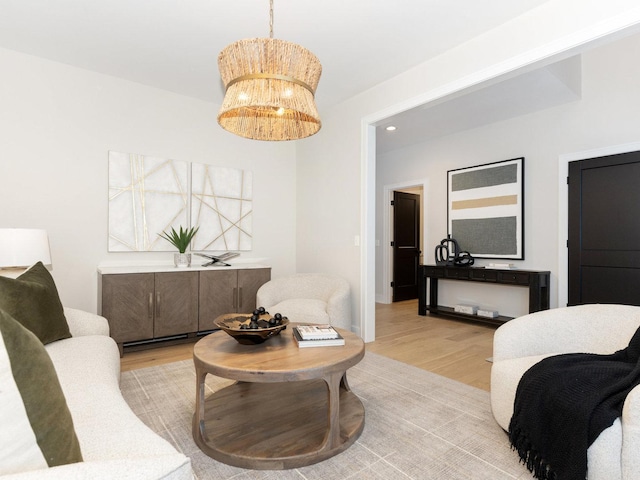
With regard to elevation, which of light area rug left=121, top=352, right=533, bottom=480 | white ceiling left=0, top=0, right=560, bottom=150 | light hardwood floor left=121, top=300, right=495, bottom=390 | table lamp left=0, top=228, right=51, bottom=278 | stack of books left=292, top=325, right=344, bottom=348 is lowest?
light hardwood floor left=121, top=300, right=495, bottom=390

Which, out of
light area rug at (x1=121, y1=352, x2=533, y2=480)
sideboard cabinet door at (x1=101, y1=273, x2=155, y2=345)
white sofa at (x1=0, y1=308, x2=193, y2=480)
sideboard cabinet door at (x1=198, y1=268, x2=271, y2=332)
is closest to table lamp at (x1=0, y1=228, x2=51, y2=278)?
white sofa at (x1=0, y1=308, x2=193, y2=480)

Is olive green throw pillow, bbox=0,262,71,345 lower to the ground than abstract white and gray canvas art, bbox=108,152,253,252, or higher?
lower

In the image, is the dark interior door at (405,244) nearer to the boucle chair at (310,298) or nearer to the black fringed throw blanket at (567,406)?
the boucle chair at (310,298)

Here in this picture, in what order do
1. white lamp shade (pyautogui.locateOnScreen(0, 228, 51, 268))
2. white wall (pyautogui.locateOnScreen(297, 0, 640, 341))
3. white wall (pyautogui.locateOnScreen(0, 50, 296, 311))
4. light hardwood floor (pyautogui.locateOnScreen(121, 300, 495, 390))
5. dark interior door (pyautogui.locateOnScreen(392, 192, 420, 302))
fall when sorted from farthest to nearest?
dark interior door (pyautogui.locateOnScreen(392, 192, 420, 302)) < white wall (pyautogui.locateOnScreen(0, 50, 296, 311)) < light hardwood floor (pyautogui.locateOnScreen(121, 300, 495, 390)) < white lamp shade (pyautogui.locateOnScreen(0, 228, 51, 268)) < white wall (pyautogui.locateOnScreen(297, 0, 640, 341))

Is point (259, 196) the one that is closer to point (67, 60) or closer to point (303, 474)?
point (67, 60)

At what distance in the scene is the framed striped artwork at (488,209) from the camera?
471 cm

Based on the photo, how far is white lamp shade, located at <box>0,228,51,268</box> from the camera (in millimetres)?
2508

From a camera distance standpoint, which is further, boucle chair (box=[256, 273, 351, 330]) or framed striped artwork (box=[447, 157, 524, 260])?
framed striped artwork (box=[447, 157, 524, 260])

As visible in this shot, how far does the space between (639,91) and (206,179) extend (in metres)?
4.61

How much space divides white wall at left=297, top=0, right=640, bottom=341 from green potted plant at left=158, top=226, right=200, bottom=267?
4.82 feet

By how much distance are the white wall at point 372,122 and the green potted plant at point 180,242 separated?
147 centimetres

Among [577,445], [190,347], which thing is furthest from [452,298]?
[577,445]

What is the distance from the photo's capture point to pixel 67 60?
337cm

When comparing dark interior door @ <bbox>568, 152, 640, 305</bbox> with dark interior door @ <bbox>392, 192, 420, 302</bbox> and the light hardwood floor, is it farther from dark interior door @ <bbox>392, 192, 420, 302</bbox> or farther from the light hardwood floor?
dark interior door @ <bbox>392, 192, 420, 302</bbox>
